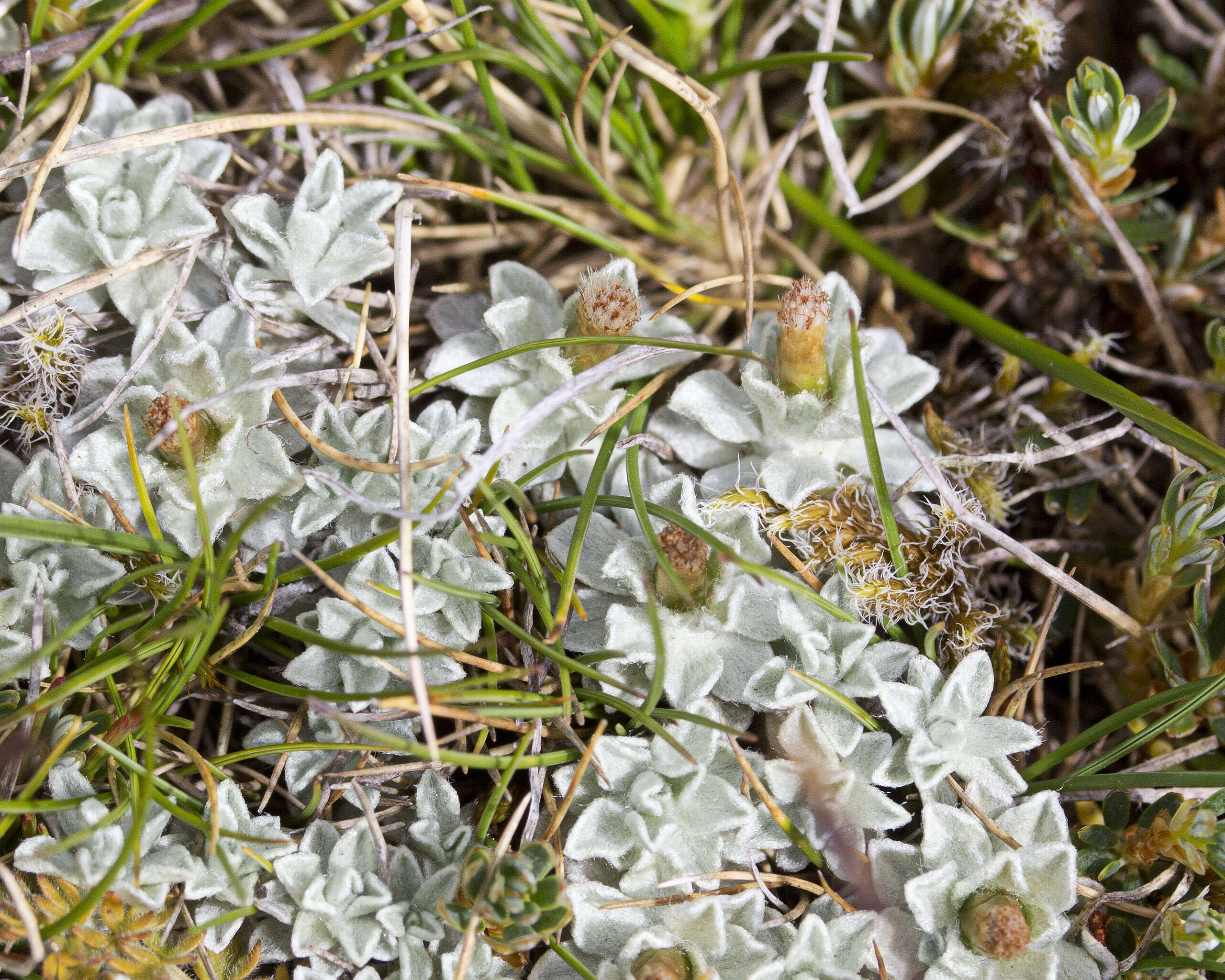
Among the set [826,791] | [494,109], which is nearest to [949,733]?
[826,791]

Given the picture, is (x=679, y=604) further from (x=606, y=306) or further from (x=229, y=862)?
(x=229, y=862)

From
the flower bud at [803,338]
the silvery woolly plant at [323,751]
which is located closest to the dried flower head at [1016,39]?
the flower bud at [803,338]

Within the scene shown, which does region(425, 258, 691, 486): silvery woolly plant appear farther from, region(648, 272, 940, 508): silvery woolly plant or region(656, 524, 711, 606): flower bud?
region(656, 524, 711, 606): flower bud

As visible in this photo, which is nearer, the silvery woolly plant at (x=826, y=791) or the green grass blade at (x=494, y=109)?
the silvery woolly plant at (x=826, y=791)

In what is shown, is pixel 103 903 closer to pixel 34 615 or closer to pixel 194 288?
pixel 34 615

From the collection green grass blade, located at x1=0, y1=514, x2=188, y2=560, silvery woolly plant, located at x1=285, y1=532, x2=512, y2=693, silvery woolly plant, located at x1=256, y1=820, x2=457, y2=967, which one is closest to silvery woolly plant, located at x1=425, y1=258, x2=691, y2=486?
silvery woolly plant, located at x1=285, y1=532, x2=512, y2=693

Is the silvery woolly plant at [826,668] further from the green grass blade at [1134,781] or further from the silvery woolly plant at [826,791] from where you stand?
the green grass blade at [1134,781]
